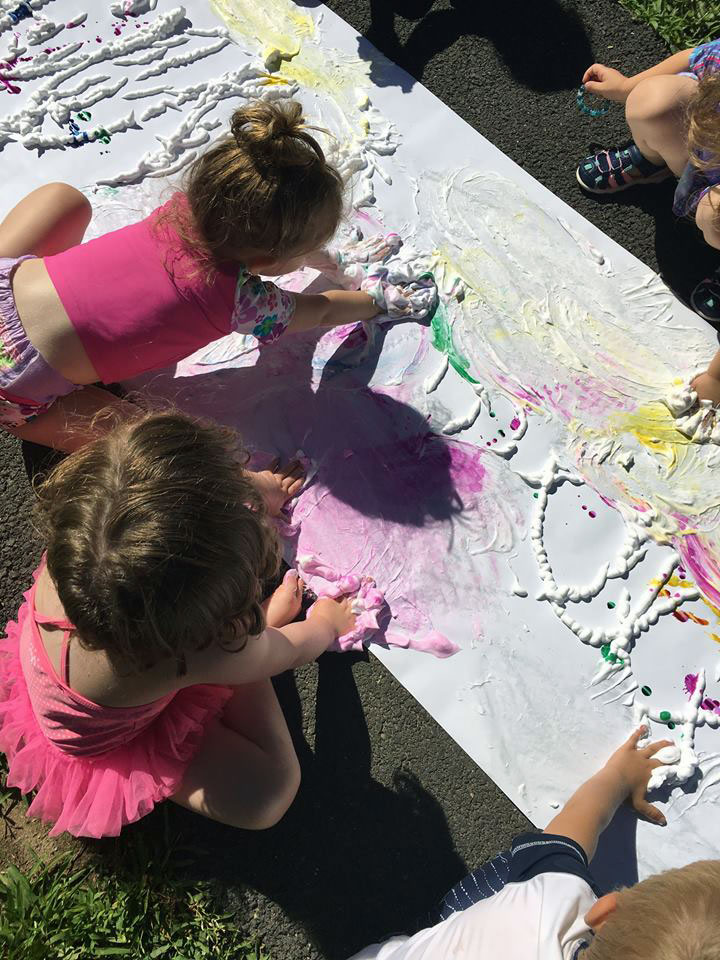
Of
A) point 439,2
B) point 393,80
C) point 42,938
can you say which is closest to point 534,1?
point 439,2

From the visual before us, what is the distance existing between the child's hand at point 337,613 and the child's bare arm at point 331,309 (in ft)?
1.82

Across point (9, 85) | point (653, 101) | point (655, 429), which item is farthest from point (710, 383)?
point (9, 85)

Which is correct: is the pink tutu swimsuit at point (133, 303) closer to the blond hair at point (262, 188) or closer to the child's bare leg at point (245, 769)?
the blond hair at point (262, 188)

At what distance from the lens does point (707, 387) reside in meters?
1.58

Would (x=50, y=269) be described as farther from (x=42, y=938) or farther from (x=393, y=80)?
(x=42, y=938)

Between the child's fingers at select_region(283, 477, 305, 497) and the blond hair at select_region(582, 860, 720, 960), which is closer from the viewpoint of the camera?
the blond hair at select_region(582, 860, 720, 960)

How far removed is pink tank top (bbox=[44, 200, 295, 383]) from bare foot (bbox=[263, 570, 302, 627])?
512mm

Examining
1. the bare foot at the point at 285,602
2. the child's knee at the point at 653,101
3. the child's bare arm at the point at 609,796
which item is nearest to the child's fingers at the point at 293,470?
the bare foot at the point at 285,602

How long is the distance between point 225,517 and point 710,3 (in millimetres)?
1776

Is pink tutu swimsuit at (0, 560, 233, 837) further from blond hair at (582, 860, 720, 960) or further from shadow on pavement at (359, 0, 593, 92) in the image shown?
shadow on pavement at (359, 0, 593, 92)

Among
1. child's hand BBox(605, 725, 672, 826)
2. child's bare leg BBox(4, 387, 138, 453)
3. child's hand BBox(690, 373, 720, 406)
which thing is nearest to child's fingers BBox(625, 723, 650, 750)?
child's hand BBox(605, 725, 672, 826)

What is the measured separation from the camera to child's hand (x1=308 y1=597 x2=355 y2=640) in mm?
1512

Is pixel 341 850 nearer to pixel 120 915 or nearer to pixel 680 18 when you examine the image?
pixel 120 915

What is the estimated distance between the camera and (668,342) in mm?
1646
